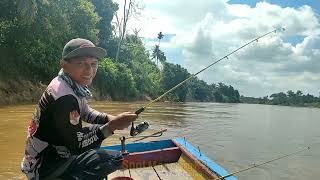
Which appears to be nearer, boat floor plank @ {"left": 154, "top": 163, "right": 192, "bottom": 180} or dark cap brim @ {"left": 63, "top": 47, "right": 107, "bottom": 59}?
dark cap brim @ {"left": 63, "top": 47, "right": 107, "bottom": 59}

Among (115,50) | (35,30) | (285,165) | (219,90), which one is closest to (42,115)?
(285,165)

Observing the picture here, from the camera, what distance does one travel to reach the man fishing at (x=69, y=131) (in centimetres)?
244

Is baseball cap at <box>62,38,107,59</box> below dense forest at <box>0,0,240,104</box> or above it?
below

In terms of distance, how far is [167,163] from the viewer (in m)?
6.56

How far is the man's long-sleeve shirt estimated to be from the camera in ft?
7.95

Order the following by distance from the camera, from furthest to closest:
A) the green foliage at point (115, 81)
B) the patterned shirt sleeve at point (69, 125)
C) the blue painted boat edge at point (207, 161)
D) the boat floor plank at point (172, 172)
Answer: the green foliage at point (115, 81), the boat floor plank at point (172, 172), the blue painted boat edge at point (207, 161), the patterned shirt sleeve at point (69, 125)

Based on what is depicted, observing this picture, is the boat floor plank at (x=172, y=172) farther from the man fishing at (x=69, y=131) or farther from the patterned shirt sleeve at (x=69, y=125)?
the patterned shirt sleeve at (x=69, y=125)

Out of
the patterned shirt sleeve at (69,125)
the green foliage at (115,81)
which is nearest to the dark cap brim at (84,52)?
the patterned shirt sleeve at (69,125)

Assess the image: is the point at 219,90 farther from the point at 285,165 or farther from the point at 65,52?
the point at 65,52

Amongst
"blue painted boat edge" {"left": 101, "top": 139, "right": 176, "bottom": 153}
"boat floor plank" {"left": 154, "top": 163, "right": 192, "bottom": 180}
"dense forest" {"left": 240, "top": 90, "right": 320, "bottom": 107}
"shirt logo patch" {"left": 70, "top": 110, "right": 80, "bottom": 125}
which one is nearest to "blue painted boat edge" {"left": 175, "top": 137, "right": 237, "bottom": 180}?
"blue painted boat edge" {"left": 101, "top": 139, "right": 176, "bottom": 153}

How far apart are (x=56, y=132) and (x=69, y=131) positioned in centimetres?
8

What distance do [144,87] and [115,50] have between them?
21.9 feet

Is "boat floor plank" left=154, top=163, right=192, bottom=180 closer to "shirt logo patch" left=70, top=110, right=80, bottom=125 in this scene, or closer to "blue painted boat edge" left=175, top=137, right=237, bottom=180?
"blue painted boat edge" left=175, top=137, right=237, bottom=180

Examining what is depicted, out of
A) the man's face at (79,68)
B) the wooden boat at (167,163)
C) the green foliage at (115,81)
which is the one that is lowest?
the wooden boat at (167,163)
